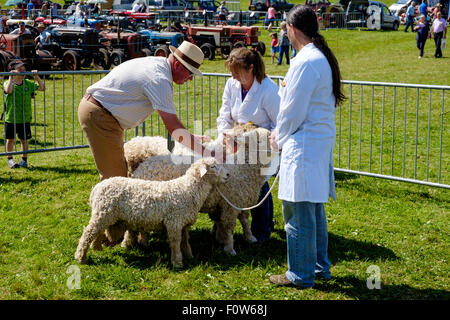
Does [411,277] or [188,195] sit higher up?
[188,195]

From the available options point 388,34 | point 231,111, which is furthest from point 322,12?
point 231,111

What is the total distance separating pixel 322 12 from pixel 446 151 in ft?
96.3

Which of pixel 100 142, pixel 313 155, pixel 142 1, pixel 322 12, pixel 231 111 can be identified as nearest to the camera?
pixel 313 155

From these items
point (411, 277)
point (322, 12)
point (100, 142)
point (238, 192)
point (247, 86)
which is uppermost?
point (322, 12)

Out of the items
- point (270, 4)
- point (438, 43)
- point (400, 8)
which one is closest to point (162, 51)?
point (438, 43)

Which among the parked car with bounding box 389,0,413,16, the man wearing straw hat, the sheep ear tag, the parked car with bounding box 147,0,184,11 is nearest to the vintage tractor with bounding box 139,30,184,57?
the parked car with bounding box 147,0,184,11

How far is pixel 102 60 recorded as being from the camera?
20844mm

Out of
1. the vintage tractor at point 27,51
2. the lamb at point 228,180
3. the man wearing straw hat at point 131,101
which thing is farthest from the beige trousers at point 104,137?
the vintage tractor at point 27,51

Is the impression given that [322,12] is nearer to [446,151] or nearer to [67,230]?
[446,151]

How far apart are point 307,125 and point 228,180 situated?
56.9 inches

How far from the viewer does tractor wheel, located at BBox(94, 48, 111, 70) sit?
805 inches

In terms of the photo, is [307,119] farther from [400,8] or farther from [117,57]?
[400,8]

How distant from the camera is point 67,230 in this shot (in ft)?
18.9

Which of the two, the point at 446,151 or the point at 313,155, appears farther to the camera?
the point at 446,151
